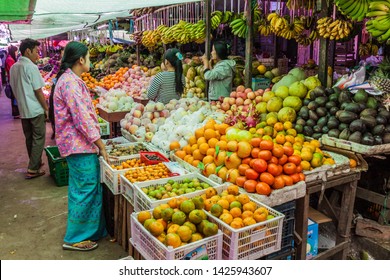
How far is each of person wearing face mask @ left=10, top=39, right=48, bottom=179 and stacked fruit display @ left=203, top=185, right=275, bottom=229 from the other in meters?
3.57

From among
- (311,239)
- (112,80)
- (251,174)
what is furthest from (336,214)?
(112,80)

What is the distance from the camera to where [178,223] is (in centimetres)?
240

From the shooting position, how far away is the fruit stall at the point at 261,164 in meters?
2.46

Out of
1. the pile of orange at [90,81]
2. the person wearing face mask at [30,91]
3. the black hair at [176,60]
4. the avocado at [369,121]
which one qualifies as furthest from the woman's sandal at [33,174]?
the avocado at [369,121]

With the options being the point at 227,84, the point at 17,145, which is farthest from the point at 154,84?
the point at 17,145

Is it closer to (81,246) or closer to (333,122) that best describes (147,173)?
(81,246)

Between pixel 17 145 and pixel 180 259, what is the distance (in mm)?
6471

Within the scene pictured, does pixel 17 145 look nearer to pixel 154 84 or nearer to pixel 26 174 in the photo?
pixel 26 174

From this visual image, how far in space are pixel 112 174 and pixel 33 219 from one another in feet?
4.79

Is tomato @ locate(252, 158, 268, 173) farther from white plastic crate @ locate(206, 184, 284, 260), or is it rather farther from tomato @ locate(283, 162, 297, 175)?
white plastic crate @ locate(206, 184, 284, 260)

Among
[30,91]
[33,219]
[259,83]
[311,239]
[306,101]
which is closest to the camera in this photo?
[311,239]

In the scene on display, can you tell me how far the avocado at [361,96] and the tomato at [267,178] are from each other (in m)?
1.40

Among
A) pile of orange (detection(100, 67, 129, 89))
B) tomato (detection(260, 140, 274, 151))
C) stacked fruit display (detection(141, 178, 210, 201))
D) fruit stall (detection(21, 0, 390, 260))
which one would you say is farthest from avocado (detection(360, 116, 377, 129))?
pile of orange (detection(100, 67, 129, 89))

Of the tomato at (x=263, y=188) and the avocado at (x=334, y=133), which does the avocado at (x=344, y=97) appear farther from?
the tomato at (x=263, y=188)
